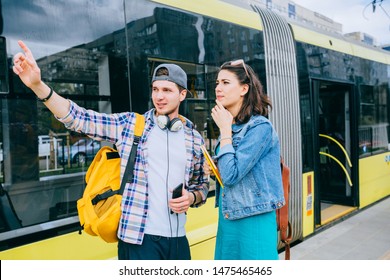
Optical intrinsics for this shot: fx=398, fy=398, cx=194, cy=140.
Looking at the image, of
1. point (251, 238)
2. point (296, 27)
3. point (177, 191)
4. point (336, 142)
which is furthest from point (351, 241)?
point (177, 191)

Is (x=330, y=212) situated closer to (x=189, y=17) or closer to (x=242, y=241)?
(x=189, y=17)

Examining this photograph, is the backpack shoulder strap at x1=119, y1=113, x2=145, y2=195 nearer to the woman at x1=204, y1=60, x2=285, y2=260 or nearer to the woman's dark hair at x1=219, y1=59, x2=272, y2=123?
the woman at x1=204, y1=60, x2=285, y2=260

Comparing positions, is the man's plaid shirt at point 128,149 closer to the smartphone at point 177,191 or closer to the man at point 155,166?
the man at point 155,166

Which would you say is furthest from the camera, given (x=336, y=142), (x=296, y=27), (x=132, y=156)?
(x=336, y=142)

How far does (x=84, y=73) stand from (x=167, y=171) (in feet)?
3.47

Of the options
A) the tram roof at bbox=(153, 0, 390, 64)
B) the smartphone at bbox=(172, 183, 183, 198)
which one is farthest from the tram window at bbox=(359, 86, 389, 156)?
the smartphone at bbox=(172, 183, 183, 198)

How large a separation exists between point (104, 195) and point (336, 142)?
16.9 ft

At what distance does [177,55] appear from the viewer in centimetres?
332

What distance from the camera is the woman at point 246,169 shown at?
1914 mm

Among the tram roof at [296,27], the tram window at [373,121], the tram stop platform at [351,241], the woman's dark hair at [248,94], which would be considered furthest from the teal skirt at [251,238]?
the tram window at [373,121]

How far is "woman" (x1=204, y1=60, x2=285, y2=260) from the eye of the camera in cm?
191

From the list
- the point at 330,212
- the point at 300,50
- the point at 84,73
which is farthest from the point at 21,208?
the point at 330,212

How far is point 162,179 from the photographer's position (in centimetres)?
201

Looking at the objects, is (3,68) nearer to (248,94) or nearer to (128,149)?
(128,149)
